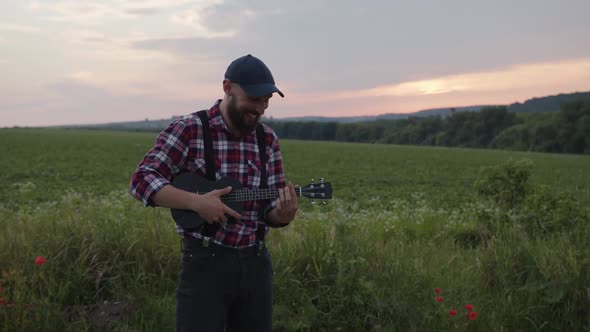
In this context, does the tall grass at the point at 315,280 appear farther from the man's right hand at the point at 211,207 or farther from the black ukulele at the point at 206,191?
the man's right hand at the point at 211,207

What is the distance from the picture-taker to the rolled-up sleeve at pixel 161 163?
2.41 meters

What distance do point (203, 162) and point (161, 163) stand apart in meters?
0.21

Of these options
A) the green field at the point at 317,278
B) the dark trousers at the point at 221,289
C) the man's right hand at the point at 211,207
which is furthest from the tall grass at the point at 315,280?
the man's right hand at the point at 211,207

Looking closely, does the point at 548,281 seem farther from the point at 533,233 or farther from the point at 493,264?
the point at 533,233

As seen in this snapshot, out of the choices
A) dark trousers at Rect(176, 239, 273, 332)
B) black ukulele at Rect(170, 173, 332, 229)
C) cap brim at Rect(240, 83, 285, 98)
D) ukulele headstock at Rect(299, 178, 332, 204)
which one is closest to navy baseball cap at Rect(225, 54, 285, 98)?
cap brim at Rect(240, 83, 285, 98)

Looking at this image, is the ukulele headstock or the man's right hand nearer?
the man's right hand

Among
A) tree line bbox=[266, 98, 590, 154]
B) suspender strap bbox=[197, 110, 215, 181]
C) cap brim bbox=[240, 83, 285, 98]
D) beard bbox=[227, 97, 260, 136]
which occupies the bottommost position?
tree line bbox=[266, 98, 590, 154]

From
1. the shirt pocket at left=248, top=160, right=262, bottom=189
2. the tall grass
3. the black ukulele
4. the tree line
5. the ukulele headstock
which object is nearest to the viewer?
the black ukulele

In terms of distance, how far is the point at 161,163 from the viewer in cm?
249

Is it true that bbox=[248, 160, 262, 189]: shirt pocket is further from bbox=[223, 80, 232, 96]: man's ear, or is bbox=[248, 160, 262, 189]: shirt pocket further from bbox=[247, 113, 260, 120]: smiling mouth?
bbox=[223, 80, 232, 96]: man's ear

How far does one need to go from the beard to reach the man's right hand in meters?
0.36

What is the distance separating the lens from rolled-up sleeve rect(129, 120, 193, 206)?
2.41 metres

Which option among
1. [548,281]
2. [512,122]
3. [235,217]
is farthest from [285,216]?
[512,122]

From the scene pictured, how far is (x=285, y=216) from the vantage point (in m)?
2.68
